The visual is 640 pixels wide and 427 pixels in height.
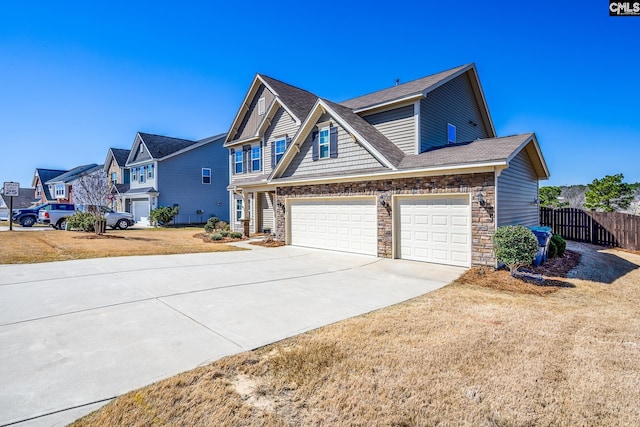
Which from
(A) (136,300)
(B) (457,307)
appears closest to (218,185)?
(A) (136,300)

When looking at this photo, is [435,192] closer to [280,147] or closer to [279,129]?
[280,147]

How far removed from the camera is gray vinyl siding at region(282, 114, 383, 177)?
1233 cm

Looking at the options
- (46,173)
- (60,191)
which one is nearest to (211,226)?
(60,191)

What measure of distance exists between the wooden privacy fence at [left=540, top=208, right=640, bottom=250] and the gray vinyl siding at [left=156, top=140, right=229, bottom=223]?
25.7 m

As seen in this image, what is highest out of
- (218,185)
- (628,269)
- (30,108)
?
(30,108)

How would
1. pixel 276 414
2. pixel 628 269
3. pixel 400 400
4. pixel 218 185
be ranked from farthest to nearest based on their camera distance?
pixel 218 185, pixel 628 269, pixel 400 400, pixel 276 414

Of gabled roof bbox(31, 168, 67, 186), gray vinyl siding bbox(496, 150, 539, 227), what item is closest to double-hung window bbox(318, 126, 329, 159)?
gray vinyl siding bbox(496, 150, 539, 227)

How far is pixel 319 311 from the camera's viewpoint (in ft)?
18.9

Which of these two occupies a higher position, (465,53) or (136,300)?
(465,53)

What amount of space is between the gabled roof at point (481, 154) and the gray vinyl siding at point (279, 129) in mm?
8303

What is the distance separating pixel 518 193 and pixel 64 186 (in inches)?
2004

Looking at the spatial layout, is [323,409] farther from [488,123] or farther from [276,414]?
[488,123]

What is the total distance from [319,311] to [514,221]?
821 centimetres

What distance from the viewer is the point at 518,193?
11195mm
